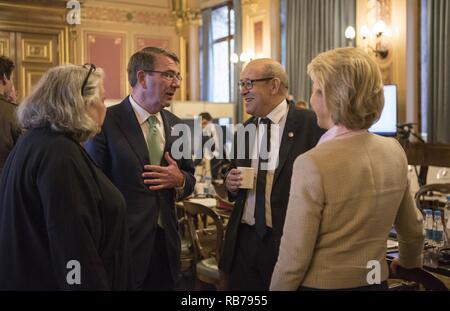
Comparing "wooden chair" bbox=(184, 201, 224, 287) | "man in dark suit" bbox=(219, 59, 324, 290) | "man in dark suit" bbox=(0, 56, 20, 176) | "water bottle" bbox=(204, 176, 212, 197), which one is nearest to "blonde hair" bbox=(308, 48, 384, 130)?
"man in dark suit" bbox=(219, 59, 324, 290)

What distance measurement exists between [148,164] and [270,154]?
23.5 inches

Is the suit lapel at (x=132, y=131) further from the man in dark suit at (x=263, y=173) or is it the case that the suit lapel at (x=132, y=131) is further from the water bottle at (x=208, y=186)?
the water bottle at (x=208, y=186)

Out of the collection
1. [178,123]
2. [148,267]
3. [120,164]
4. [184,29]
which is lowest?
[148,267]

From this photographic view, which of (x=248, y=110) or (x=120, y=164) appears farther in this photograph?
(x=248, y=110)

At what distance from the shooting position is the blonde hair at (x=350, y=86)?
1.56m

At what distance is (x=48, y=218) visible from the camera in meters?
1.55

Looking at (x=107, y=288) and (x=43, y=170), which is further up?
(x=43, y=170)

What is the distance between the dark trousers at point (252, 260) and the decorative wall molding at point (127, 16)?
9.23 m

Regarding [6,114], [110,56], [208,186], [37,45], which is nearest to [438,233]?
[6,114]
